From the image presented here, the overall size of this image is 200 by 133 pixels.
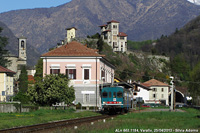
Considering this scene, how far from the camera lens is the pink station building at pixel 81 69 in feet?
235

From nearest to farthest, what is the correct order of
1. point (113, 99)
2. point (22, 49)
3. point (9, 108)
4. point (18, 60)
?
point (9, 108)
point (113, 99)
point (18, 60)
point (22, 49)

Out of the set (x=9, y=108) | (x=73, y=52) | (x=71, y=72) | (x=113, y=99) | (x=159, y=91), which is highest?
(x=73, y=52)

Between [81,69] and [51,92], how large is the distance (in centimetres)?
1907

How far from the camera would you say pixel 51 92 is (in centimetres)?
5394

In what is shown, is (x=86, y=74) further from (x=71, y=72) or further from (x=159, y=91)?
(x=159, y=91)

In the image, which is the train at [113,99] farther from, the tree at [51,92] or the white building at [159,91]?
the white building at [159,91]

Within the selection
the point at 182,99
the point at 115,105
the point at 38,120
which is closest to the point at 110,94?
the point at 115,105

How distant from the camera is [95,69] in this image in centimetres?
7244

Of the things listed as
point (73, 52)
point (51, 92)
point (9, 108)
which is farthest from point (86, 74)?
point (9, 108)

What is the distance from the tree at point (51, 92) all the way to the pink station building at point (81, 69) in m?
15.6

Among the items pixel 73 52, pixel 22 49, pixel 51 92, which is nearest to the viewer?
pixel 51 92

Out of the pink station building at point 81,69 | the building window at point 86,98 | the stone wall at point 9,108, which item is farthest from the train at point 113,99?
the pink station building at point 81,69

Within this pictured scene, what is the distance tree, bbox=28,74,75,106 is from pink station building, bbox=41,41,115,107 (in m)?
15.6

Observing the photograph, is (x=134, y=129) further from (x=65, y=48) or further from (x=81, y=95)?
(x=65, y=48)
